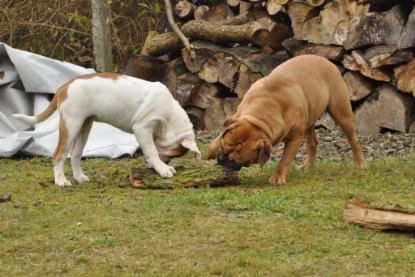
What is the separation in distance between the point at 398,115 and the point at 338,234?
5383 mm

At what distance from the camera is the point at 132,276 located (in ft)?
14.5

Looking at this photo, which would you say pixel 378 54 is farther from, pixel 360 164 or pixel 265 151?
pixel 265 151

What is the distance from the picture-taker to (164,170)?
7414 mm

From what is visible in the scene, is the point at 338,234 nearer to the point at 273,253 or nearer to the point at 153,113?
the point at 273,253

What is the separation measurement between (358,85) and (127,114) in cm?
397

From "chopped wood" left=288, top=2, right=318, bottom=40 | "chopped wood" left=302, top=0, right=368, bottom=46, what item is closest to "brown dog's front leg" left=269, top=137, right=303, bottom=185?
"chopped wood" left=302, top=0, right=368, bottom=46

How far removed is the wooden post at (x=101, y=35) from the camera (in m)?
13.0

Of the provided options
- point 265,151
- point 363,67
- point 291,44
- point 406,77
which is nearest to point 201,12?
point 291,44

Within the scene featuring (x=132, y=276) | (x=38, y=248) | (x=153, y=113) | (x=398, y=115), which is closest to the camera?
(x=132, y=276)

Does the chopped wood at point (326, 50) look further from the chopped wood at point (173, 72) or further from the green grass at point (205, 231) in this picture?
the green grass at point (205, 231)

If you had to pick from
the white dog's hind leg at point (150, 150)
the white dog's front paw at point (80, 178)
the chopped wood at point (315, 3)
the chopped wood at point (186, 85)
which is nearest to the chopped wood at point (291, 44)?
the chopped wood at point (315, 3)

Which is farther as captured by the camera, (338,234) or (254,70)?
(254,70)

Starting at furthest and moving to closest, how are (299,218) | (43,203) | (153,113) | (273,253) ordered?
(153,113) < (43,203) < (299,218) < (273,253)

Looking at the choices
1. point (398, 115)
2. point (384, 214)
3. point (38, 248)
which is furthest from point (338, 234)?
point (398, 115)
